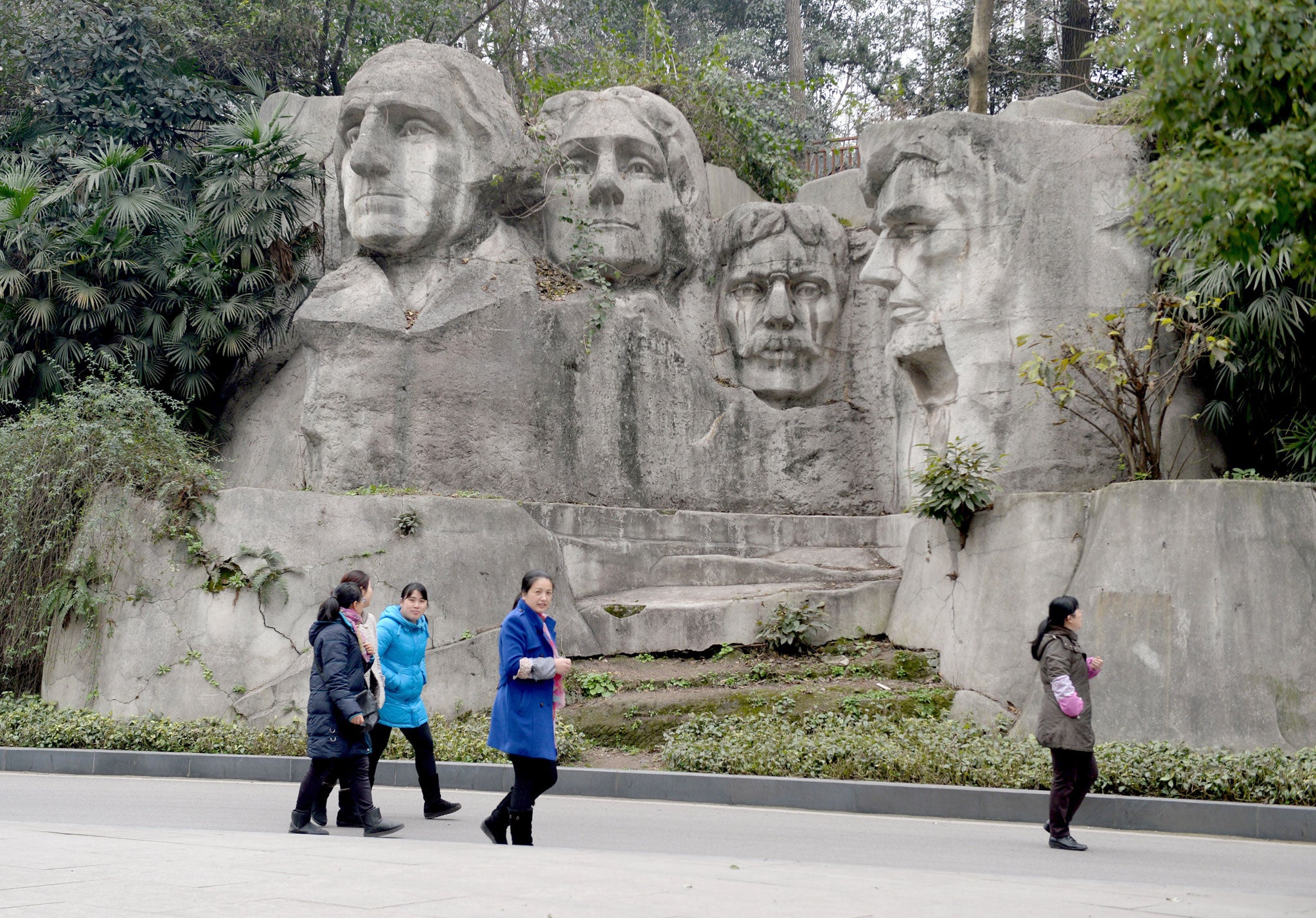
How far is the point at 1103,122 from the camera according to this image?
1358 centimetres

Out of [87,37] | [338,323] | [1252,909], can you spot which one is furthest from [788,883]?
[87,37]

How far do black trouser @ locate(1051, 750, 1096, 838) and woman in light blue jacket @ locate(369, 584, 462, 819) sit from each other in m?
3.38

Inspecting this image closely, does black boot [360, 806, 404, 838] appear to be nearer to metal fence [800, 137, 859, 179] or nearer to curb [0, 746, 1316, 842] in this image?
curb [0, 746, 1316, 842]

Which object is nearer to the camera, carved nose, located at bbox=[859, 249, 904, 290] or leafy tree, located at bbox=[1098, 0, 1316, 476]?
leafy tree, located at bbox=[1098, 0, 1316, 476]

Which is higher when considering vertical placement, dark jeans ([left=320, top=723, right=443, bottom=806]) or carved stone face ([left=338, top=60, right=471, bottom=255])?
carved stone face ([left=338, top=60, right=471, bottom=255])

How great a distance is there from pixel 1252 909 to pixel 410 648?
4.69 metres

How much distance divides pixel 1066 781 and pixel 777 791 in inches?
101

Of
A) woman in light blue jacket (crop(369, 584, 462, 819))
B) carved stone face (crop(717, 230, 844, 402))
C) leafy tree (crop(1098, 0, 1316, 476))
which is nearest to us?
leafy tree (crop(1098, 0, 1316, 476))

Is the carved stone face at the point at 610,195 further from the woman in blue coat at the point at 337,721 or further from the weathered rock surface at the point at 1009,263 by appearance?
the woman in blue coat at the point at 337,721

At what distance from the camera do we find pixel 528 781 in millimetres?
6551

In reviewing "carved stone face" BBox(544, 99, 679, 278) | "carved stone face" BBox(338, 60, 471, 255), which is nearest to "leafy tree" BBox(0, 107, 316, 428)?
"carved stone face" BBox(338, 60, 471, 255)

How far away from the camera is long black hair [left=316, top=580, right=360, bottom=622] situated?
730 centimetres

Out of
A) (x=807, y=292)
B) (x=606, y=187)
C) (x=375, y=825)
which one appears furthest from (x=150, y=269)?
(x=375, y=825)

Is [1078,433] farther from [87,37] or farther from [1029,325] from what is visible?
[87,37]
